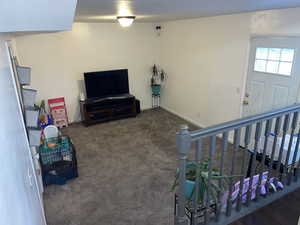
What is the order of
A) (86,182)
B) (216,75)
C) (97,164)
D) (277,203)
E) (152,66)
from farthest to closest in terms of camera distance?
(152,66)
(216,75)
(97,164)
(86,182)
(277,203)

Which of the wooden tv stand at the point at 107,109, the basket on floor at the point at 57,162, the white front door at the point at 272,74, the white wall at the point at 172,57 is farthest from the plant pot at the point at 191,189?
the wooden tv stand at the point at 107,109

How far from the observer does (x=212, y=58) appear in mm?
4680

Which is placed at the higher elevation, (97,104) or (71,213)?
(97,104)

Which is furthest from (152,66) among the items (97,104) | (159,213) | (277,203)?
(277,203)

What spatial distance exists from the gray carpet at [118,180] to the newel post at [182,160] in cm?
130

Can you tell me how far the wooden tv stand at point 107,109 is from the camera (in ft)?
18.0

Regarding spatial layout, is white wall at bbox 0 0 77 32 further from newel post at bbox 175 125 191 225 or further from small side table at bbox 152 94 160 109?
small side table at bbox 152 94 160 109

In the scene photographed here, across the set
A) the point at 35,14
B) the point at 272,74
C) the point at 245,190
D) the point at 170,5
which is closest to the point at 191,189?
the point at 245,190

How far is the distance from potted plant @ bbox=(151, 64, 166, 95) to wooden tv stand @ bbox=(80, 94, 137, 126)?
85 cm

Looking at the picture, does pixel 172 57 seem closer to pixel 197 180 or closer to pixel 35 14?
pixel 197 180

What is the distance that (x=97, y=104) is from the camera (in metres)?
5.56

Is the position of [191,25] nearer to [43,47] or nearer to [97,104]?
[97,104]

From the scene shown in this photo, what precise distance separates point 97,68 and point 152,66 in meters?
1.58

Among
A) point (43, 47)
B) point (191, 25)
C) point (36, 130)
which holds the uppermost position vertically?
point (191, 25)
